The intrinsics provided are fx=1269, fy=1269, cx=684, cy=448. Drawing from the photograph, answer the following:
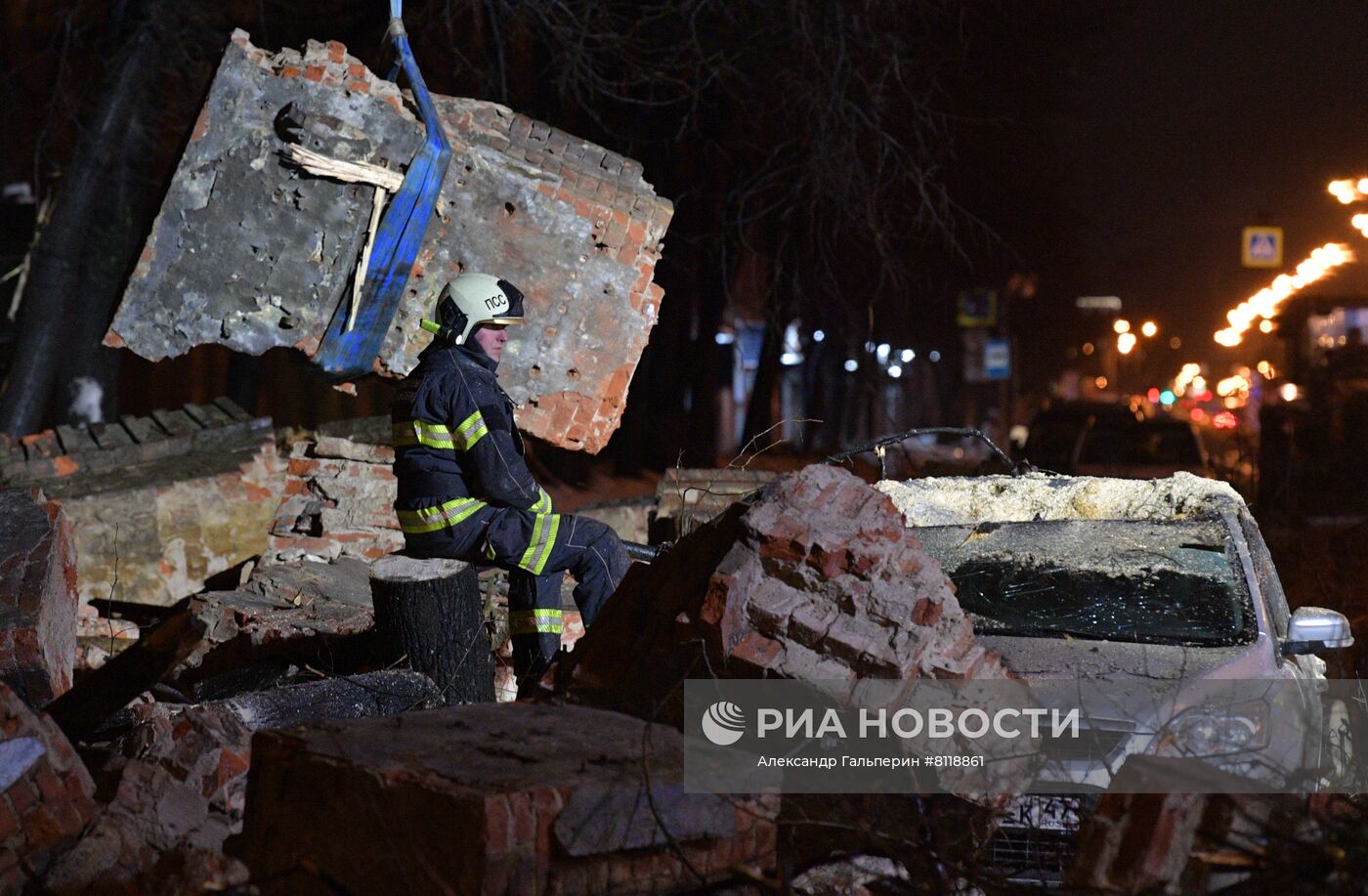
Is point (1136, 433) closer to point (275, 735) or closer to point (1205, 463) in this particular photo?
point (1205, 463)

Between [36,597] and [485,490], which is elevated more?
[485,490]

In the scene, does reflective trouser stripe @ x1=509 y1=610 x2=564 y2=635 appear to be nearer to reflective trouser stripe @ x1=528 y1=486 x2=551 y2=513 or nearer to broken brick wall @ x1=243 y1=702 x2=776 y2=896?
reflective trouser stripe @ x1=528 y1=486 x2=551 y2=513

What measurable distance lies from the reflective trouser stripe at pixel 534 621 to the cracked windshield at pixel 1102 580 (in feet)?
5.24

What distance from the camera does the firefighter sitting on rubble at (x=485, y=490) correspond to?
16.6 feet

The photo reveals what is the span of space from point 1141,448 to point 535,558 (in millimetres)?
8531

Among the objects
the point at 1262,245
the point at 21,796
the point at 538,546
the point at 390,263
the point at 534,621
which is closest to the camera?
the point at 21,796

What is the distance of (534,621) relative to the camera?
5312 mm

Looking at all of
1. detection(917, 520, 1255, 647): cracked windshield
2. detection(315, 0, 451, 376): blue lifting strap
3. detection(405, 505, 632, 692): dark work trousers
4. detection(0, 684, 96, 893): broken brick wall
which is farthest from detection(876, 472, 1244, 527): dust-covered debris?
detection(0, 684, 96, 893): broken brick wall

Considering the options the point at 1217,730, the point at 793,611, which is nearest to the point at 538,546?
the point at 793,611

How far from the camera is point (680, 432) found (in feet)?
52.5

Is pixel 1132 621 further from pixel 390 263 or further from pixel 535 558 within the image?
pixel 390 263

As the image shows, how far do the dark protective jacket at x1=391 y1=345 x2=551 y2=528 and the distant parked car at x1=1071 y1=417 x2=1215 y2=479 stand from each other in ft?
24.6

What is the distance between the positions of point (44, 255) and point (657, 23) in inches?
245

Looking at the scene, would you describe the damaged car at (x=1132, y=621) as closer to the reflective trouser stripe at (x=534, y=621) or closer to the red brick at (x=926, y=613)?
the red brick at (x=926, y=613)
